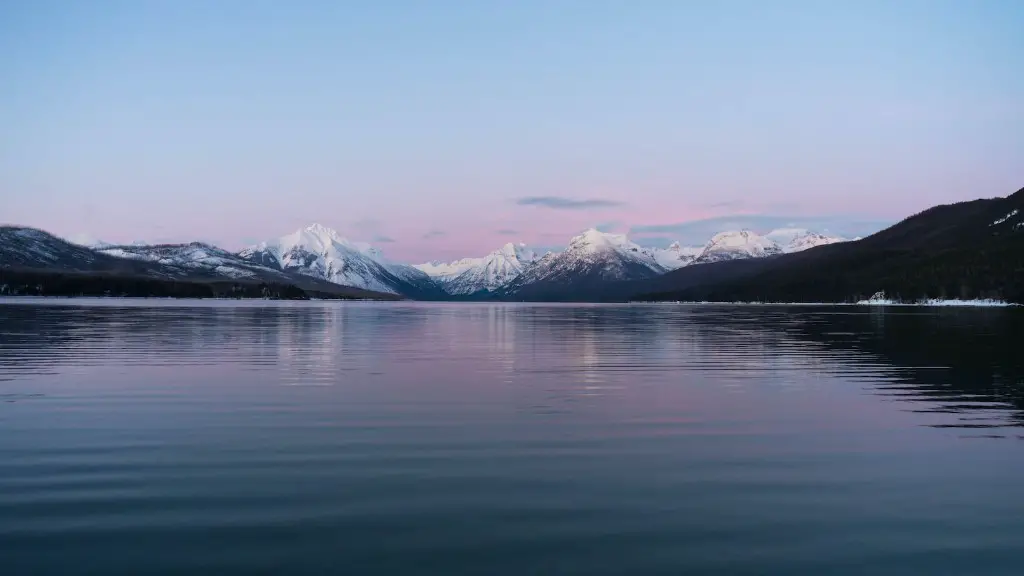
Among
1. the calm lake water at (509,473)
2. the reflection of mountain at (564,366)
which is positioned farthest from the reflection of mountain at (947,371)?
the calm lake water at (509,473)

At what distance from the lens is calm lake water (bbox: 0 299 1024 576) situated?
12.9m

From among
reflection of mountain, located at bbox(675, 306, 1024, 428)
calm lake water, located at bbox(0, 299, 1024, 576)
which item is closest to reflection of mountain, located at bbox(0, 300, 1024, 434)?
reflection of mountain, located at bbox(675, 306, 1024, 428)

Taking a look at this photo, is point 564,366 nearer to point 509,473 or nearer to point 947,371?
point 947,371

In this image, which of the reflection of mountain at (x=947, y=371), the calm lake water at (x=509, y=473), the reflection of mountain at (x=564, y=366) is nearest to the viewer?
the calm lake water at (x=509, y=473)

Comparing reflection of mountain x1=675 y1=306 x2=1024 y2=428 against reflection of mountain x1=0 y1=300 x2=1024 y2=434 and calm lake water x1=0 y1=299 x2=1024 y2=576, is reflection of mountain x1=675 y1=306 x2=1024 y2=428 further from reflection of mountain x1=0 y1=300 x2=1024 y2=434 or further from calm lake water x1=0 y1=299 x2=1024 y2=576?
calm lake water x1=0 y1=299 x2=1024 y2=576

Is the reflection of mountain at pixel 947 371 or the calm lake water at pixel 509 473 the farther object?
the reflection of mountain at pixel 947 371

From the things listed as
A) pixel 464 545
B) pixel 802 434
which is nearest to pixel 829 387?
pixel 802 434

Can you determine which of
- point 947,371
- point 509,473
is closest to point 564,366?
point 947,371

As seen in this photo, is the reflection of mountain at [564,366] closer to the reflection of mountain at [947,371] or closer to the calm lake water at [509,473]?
the reflection of mountain at [947,371]

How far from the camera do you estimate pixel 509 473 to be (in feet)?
60.6

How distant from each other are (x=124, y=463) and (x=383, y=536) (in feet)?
31.1

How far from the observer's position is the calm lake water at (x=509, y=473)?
42.2 ft

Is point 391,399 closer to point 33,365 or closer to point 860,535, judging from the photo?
point 860,535

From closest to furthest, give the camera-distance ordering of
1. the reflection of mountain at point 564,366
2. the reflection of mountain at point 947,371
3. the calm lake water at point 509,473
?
the calm lake water at point 509,473
the reflection of mountain at point 947,371
the reflection of mountain at point 564,366
